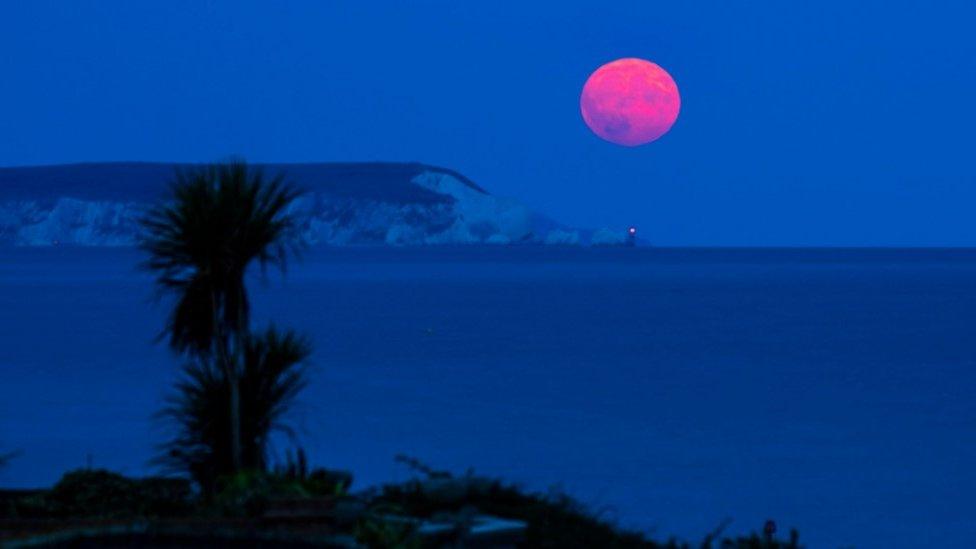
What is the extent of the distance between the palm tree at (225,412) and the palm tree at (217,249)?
9cm

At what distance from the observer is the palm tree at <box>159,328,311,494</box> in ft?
42.8

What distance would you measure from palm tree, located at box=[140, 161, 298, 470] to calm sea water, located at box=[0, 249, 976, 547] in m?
2.84

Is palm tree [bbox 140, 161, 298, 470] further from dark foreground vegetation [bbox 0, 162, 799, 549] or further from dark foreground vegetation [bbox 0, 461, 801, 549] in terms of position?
dark foreground vegetation [bbox 0, 461, 801, 549]

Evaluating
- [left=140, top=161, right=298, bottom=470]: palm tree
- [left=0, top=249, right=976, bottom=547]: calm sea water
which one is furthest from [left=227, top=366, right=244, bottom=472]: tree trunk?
[left=0, top=249, right=976, bottom=547]: calm sea water

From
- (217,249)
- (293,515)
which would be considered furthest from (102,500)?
(217,249)

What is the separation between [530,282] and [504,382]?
342 ft

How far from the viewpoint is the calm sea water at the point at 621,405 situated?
2727cm

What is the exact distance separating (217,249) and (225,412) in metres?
1.50

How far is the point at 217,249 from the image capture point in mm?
12805

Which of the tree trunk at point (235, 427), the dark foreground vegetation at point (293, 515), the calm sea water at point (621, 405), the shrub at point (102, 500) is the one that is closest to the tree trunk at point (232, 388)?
the tree trunk at point (235, 427)

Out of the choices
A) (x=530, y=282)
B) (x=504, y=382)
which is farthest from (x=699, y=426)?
(x=530, y=282)

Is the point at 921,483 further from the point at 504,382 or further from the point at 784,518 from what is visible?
the point at 504,382

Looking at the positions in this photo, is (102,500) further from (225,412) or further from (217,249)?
(217,249)

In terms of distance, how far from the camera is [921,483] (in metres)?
29.1
